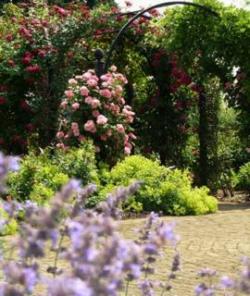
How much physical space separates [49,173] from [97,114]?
6.54ft

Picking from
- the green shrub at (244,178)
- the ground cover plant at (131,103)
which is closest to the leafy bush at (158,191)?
the ground cover plant at (131,103)

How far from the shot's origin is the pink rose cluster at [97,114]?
38.6 ft

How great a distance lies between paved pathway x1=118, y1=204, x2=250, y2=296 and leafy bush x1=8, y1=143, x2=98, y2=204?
1312mm

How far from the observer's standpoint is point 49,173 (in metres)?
10.1

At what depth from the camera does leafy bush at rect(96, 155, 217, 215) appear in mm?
10203

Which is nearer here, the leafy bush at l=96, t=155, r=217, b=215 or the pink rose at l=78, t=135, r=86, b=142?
the leafy bush at l=96, t=155, r=217, b=215

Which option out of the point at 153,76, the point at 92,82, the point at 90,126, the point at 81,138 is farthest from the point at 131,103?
the point at 90,126

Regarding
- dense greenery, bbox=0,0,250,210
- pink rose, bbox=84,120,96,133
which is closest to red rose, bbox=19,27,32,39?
dense greenery, bbox=0,0,250,210

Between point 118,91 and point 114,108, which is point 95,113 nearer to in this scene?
point 114,108

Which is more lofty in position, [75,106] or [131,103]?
[131,103]

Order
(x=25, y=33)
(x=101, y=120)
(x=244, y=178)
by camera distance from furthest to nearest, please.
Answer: (x=244, y=178)
(x=25, y=33)
(x=101, y=120)

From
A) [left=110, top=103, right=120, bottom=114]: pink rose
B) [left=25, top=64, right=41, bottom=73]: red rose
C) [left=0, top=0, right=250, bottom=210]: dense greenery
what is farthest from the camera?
[left=25, top=64, right=41, bottom=73]: red rose

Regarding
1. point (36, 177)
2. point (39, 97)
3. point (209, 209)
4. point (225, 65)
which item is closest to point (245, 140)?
point (225, 65)

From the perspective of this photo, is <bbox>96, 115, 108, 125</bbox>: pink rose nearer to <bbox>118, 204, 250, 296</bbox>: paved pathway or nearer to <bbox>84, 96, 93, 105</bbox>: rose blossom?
<bbox>84, 96, 93, 105</bbox>: rose blossom
